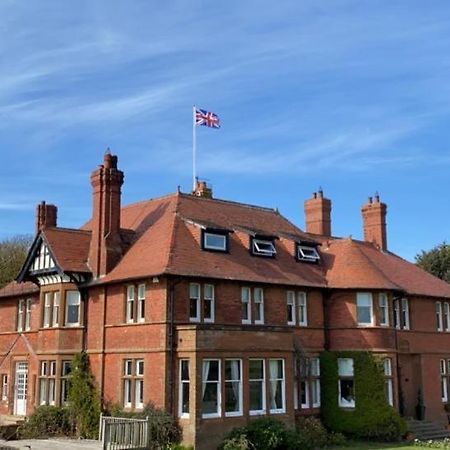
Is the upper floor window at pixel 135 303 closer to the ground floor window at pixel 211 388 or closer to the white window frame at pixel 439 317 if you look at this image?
Answer: the ground floor window at pixel 211 388

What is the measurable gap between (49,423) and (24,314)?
8946 mm

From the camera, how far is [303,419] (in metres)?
31.1

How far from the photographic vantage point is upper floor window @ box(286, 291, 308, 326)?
3253cm

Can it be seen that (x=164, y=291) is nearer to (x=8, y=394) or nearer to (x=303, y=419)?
(x=303, y=419)

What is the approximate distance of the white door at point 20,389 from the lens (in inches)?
1399

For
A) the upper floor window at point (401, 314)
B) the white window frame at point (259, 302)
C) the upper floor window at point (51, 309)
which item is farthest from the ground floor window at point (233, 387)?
the upper floor window at point (401, 314)

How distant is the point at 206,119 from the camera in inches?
1490

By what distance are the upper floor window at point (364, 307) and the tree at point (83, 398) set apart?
13040 mm

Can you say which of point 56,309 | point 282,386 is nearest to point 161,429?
point 282,386

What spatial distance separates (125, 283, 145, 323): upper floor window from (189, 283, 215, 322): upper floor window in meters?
2.11

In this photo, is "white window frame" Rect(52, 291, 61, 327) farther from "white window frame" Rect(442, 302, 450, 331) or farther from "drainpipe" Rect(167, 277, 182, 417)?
"white window frame" Rect(442, 302, 450, 331)

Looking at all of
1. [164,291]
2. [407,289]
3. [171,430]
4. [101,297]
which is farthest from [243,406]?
[407,289]

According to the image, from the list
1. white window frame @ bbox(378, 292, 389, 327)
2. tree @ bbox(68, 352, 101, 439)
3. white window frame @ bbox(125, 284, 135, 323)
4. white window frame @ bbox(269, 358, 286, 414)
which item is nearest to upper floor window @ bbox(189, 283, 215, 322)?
white window frame @ bbox(125, 284, 135, 323)

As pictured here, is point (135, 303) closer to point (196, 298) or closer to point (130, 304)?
point (130, 304)
